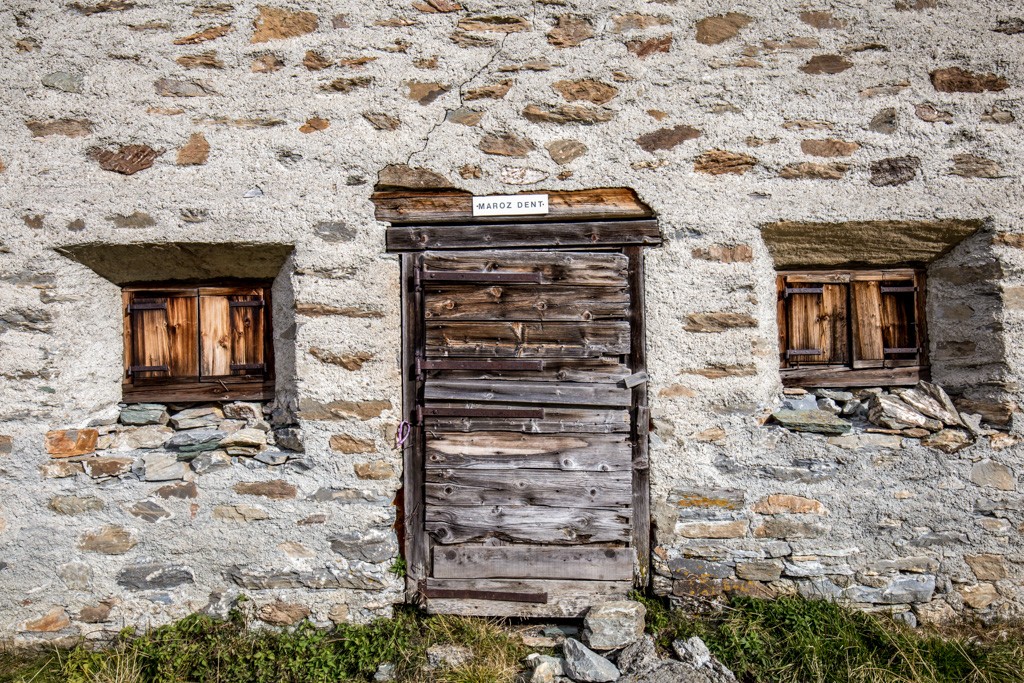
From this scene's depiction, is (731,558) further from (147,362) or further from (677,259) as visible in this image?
(147,362)

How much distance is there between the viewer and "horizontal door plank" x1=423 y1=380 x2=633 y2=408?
2.71 meters

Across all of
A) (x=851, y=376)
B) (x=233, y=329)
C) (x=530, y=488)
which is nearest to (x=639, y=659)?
(x=530, y=488)

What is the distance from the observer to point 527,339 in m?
2.72

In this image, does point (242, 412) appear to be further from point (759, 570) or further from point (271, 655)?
point (759, 570)

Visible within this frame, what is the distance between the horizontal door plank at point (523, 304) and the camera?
2.72m

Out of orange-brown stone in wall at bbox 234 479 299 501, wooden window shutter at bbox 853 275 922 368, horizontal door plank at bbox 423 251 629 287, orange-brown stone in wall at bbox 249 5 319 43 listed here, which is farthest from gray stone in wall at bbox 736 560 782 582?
orange-brown stone in wall at bbox 249 5 319 43

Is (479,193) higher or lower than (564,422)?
higher

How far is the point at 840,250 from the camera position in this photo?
288 centimetres

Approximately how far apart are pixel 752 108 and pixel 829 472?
5.66 feet

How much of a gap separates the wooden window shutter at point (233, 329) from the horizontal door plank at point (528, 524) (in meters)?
1.20

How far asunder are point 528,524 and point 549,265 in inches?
47.8

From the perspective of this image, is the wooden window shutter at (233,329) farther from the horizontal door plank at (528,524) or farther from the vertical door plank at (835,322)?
the vertical door plank at (835,322)

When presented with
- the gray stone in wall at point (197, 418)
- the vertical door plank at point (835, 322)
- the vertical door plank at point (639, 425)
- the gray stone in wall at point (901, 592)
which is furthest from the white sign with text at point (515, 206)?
the gray stone in wall at point (901, 592)

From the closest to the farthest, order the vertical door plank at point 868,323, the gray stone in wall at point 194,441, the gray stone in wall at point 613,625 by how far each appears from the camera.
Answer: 1. the gray stone in wall at point 613,625
2. the gray stone in wall at point 194,441
3. the vertical door plank at point 868,323
